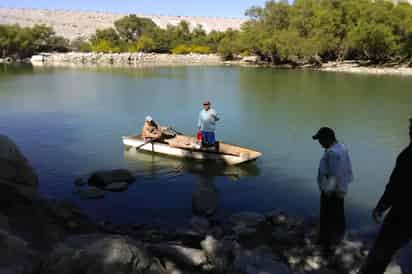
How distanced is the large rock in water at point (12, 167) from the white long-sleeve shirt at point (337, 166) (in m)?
6.05

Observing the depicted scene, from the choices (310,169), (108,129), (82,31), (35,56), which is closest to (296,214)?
(310,169)

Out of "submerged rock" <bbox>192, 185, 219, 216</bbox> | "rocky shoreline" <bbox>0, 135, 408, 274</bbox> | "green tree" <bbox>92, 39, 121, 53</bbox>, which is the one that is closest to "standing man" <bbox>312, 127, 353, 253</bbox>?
"rocky shoreline" <bbox>0, 135, 408, 274</bbox>

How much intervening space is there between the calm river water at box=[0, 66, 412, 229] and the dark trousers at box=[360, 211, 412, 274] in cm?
556

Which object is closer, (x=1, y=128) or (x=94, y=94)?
(x=1, y=128)

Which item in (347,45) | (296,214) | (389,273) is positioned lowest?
(296,214)

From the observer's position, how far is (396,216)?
4.74 metres

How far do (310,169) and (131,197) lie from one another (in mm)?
6363

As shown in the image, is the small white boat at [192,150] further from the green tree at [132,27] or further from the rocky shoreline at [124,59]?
the green tree at [132,27]

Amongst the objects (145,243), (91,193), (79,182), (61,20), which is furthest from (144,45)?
(145,243)

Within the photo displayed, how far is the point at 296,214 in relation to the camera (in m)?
11.1

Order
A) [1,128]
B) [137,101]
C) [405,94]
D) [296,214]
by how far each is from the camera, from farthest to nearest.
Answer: [405,94], [137,101], [1,128], [296,214]

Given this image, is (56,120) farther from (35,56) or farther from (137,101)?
(35,56)

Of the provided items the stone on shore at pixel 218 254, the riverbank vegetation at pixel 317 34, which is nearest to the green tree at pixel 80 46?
the riverbank vegetation at pixel 317 34

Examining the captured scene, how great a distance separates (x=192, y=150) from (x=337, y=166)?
916 centimetres
